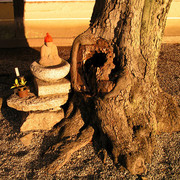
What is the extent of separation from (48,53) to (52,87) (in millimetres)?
606

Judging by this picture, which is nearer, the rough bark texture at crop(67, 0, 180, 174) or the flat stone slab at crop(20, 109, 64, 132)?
the rough bark texture at crop(67, 0, 180, 174)

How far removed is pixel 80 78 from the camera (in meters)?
4.03

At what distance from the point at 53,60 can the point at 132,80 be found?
1.43 meters

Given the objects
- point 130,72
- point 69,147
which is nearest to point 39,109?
point 69,147

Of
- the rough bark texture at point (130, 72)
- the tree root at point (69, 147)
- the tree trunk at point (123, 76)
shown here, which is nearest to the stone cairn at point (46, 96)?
the tree trunk at point (123, 76)

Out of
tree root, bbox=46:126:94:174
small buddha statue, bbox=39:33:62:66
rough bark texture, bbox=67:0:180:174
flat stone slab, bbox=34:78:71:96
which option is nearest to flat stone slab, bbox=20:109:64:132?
flat stone slab, bbox=34:78:71:96

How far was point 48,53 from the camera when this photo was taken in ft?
13.3

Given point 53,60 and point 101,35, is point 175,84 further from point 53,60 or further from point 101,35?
point 53,60

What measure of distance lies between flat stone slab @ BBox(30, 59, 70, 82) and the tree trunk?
0.18 metres

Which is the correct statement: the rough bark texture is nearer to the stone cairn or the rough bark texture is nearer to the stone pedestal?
the stone cairn

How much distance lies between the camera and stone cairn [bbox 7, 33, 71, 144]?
384cm

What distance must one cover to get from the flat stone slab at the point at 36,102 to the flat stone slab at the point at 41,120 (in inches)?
4.0

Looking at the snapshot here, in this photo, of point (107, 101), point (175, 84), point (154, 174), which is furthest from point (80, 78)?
point (175, 84)

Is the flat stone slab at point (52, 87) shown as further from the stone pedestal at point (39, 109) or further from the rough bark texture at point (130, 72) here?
the rough bark texture at point (130, 72)
